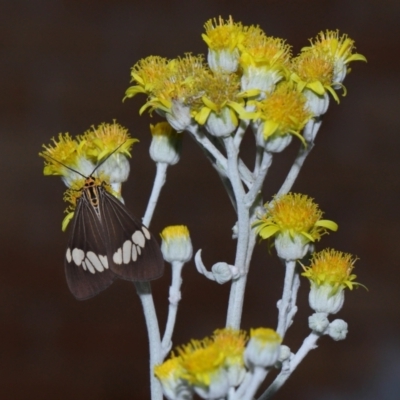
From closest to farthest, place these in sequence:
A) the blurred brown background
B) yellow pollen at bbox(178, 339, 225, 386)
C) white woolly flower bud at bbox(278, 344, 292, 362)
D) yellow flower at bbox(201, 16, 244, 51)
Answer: yellow pollen at bbox(178, 339, 225, 386), white woolly flower bud at bbox(278, 344, 292, 362), yellow flower at bbox(201, 16, 244, 51), the blurred brown background

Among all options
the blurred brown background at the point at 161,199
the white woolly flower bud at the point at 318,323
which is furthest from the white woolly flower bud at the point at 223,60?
the blurred brown background at the point at 161,199

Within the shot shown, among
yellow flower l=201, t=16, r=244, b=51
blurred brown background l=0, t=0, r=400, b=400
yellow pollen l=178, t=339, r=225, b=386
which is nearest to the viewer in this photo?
yellow pollen l=178, t=339, r=225, b=386

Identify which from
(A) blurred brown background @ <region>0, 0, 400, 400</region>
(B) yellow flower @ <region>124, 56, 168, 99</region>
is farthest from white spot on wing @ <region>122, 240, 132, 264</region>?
(A) blurred brown background @ <region>0, 0, 400, 400</region>

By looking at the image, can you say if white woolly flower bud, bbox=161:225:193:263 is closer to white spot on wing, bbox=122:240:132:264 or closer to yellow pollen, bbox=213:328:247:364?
white spot on wing, bbox=122:240:132:264

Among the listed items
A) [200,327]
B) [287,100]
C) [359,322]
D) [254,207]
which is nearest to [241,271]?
[254,207]

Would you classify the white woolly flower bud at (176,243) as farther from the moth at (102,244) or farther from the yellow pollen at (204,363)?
the yellow pollen at (204,363)

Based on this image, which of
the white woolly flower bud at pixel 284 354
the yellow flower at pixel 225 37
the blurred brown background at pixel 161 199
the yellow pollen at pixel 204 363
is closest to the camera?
the yellow pollen at pixel 204 363
